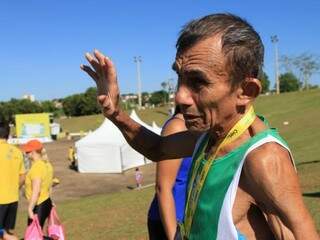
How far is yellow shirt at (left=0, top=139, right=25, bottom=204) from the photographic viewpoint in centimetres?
780

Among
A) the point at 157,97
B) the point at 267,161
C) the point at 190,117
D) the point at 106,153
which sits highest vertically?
the point at 190,117

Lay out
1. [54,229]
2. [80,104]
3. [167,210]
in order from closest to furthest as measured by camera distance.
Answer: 1. [167,210]
2. [54,229]
3. [80,104]

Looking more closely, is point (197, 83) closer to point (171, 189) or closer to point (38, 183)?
point (171, 189)

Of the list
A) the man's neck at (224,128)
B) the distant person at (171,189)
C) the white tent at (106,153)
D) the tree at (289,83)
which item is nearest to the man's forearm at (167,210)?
the distant person at (171,189)

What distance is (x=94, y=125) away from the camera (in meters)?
78.1

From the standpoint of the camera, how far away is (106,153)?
30.7 metres

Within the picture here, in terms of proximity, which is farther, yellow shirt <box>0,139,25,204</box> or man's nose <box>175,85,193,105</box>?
yellow shirt <box>0,139,25,204</box>

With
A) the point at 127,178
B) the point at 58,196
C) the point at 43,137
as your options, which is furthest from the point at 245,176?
the point at 43,137


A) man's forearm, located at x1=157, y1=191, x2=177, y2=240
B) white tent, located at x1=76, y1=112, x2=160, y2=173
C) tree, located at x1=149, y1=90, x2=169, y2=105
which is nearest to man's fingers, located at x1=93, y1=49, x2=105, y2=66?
man's forearm, located at x1=157, y1=191, x2=177, y2=240

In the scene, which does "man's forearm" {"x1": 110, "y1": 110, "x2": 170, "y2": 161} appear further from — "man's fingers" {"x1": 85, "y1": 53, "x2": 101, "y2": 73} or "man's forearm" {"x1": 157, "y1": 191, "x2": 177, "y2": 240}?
"man's forearm" {"x1": 157, "y1": 191, "x2": 177, "y2": 240}

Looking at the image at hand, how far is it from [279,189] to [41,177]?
670 centimetres

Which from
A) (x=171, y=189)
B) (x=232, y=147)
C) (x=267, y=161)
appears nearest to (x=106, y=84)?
(x=232, y=147)

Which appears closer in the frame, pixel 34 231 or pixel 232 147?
pixel 232 147

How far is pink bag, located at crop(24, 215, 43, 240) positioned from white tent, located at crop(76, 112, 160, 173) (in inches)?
890
